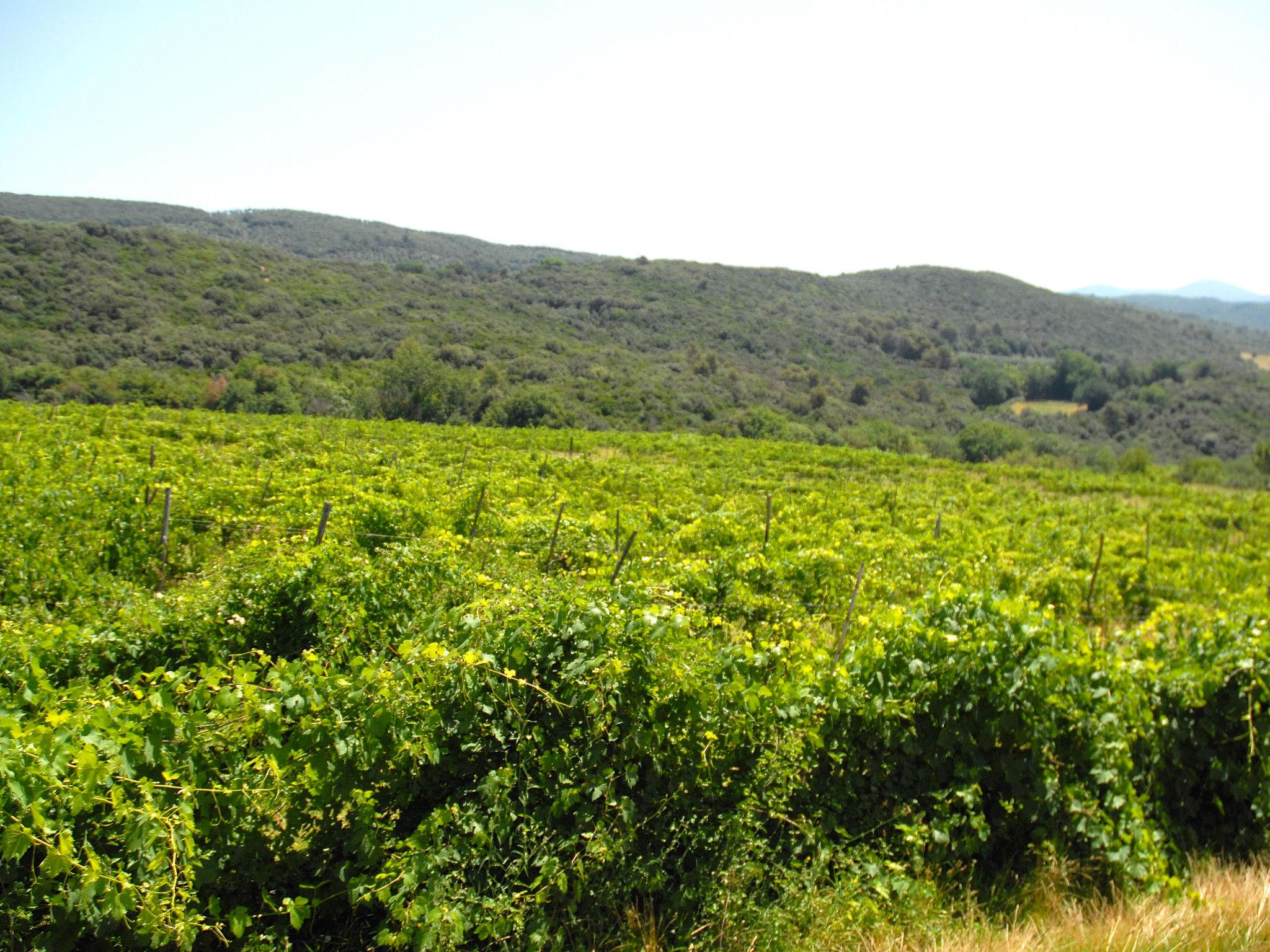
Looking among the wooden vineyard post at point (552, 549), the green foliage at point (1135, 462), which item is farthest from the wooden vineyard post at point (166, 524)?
the green foliage at point (1135, 462)

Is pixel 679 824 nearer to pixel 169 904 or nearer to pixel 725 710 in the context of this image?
pixel 725 710

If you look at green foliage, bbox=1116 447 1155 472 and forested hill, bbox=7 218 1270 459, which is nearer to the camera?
green foliage, bbox=1116 447 1155 472

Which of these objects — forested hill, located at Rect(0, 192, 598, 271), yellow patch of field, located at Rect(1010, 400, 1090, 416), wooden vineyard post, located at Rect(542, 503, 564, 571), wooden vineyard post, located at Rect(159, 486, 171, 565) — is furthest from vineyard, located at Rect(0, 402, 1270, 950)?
forested hill, located at Rect(0, 192, 598, 271)

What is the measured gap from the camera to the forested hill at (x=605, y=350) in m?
41.1

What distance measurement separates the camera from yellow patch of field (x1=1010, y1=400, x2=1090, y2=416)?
228 ft

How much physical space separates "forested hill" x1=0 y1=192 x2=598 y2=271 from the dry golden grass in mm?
90977

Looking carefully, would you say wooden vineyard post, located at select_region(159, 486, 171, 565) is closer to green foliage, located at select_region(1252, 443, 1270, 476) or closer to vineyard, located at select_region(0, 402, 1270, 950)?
vineyard, located at select_region(0, 402, 1270, 950)

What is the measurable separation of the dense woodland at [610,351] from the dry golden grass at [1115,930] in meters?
38.8

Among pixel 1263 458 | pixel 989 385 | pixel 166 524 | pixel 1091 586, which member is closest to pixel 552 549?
pixel 166 524

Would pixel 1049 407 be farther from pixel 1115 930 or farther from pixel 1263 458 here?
pixel 1115 930

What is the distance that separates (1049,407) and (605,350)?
45.2 m

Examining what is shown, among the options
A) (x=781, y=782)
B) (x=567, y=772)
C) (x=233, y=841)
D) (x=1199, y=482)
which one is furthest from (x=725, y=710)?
(x=1199, y=482)

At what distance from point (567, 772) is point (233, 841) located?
141cm

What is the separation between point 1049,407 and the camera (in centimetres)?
7212
